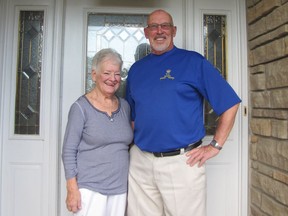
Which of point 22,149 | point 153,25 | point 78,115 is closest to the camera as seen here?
point 78,115

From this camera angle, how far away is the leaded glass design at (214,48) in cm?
185

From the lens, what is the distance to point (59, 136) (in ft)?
5.95

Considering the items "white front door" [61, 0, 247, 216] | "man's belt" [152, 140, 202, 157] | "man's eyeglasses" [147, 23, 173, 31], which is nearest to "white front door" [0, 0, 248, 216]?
"white front door" [61, 0, 247, 216]

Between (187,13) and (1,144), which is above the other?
(187,13)

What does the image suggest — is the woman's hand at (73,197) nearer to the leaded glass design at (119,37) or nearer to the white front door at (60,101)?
the white front door at (60,101)

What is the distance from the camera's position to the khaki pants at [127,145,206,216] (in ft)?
4.44

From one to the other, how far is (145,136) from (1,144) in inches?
44.0

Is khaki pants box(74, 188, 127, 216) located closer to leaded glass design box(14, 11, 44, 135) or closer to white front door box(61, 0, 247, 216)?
white front door box(61, 0, 247, 216)

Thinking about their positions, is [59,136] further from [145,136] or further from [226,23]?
[226,23]

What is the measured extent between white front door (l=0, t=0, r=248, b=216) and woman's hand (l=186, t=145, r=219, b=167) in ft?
1.46

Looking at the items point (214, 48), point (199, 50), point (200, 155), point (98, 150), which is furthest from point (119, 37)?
point (200, 155)

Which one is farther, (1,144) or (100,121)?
(1,144)

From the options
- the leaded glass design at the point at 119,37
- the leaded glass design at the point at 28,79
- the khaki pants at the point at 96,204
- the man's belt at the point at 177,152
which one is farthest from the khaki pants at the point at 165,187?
the leaded glass design at the point at 28,79

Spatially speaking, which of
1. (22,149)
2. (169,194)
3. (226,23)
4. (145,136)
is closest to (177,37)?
(226,23)
